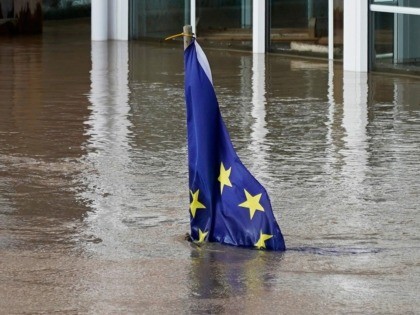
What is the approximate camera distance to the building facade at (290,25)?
2017cm

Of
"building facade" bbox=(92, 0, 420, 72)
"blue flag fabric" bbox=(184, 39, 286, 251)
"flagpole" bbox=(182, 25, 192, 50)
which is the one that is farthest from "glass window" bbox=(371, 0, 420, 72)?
"blue flag fabric" bbox=(184, 39, 286, 251)

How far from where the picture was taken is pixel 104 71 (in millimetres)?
21250

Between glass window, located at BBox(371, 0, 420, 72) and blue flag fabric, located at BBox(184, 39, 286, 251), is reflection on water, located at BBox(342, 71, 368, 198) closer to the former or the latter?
glass window, located at BBox(371, 0, 420, 72)

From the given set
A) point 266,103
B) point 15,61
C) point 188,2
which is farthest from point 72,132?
point 188,2

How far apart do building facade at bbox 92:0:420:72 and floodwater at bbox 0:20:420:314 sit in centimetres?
56

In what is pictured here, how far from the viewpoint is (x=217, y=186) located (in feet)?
29.2

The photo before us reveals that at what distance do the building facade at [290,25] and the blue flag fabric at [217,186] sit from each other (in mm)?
11072

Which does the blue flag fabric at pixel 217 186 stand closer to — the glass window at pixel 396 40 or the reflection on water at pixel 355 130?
the reflection on water at pixel 355 130

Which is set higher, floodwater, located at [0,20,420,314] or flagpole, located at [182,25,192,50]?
flagpole, located at [182,25,192,50]

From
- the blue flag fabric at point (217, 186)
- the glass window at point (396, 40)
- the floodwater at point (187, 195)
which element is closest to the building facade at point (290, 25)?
the glass window at point (396, 40)

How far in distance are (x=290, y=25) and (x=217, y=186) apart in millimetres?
14862

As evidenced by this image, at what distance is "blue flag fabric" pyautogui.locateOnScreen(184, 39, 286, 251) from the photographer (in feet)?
28.5

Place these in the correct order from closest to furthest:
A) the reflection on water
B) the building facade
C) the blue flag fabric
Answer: the blue flag fabric < the reflection on water < the building facade

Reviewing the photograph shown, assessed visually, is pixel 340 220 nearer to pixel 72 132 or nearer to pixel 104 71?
pixel 72 132
